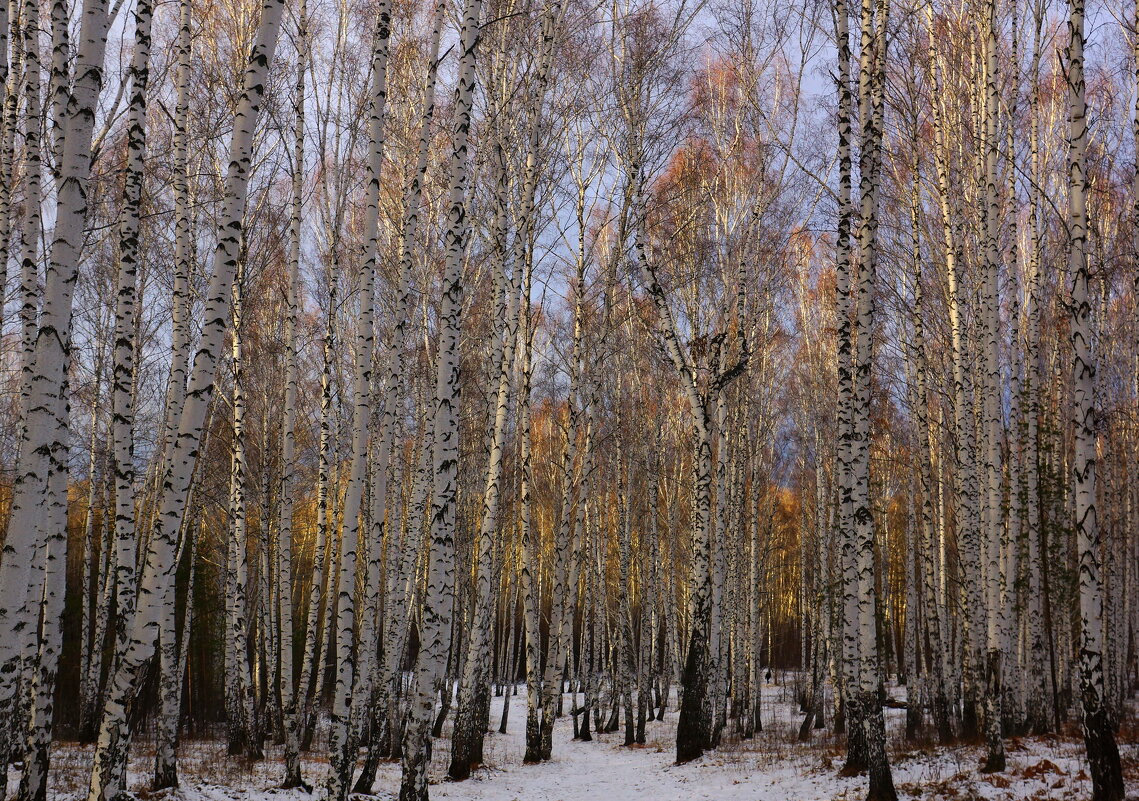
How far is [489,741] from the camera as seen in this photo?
17.2 meters

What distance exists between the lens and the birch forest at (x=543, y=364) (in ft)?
22.0

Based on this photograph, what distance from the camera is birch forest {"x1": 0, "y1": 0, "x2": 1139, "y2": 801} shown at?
22.0 feet

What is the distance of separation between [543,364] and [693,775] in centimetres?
1374

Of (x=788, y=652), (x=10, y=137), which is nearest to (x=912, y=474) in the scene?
(x=10, y=137)

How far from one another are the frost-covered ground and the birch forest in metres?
0.10

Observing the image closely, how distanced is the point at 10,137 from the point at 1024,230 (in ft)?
A: 68.3

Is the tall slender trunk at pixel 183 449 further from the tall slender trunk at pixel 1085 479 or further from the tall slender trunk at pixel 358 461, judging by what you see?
the tall slender trunk at pixel 1085 479

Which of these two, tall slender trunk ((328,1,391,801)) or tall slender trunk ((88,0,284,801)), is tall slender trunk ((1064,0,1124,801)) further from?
tall slender trunk ((88,0,284,801))

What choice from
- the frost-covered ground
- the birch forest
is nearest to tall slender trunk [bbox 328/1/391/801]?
the birch forest

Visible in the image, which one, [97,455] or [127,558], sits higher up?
[97,455]

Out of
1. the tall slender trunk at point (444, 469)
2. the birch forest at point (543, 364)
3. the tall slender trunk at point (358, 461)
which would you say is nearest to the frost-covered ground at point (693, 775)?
the birch forest at point (543, 364)

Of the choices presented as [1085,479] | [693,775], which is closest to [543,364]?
[693,775]

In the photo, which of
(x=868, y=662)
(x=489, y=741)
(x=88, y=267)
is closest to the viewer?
(x=868, y=662)

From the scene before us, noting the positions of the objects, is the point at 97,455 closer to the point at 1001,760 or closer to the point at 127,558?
the point at 127,558
